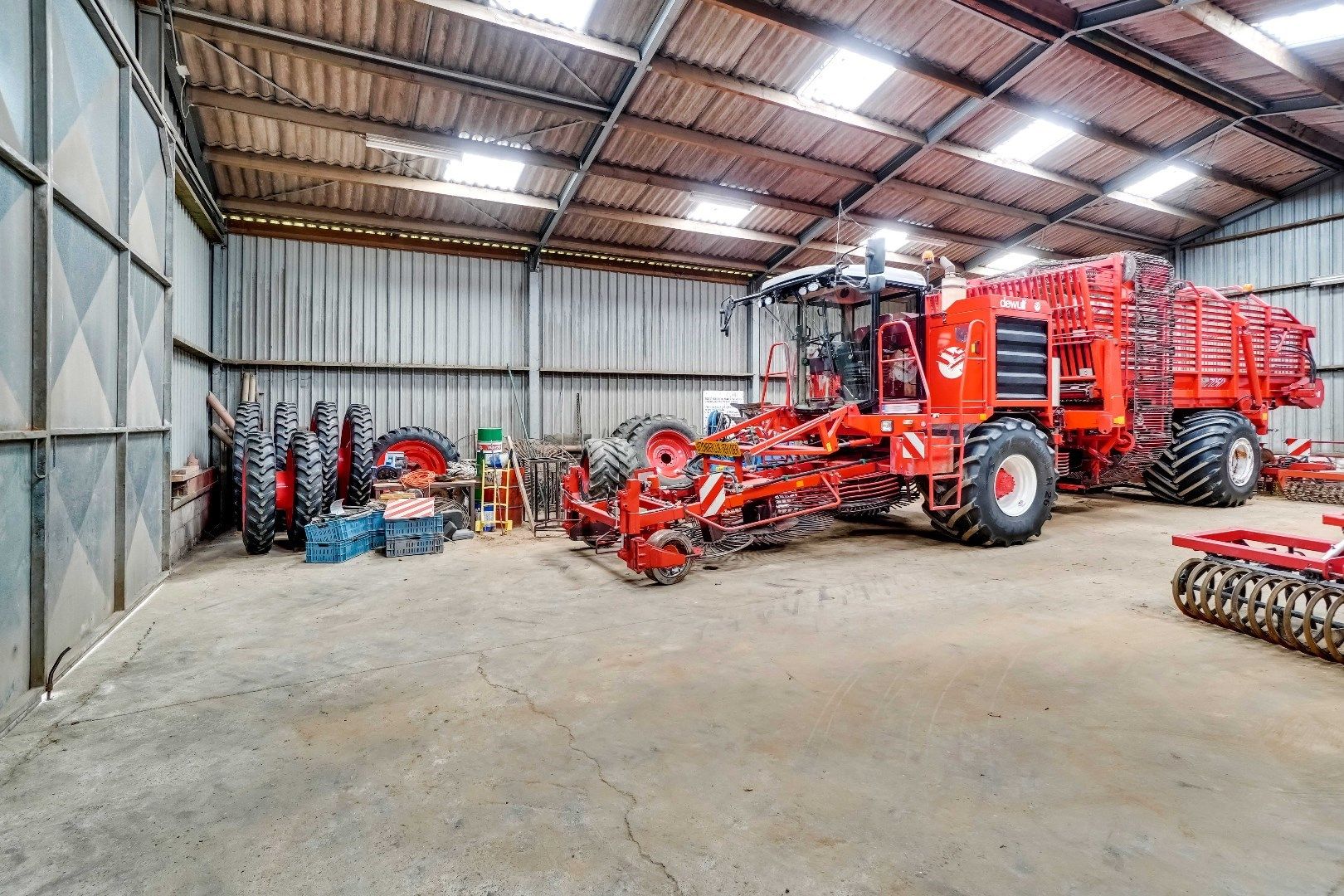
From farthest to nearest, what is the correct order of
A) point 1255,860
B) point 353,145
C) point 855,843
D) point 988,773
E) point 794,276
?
point 353,145, point 794,276, point 988,773, point 855,843, point 1255,860

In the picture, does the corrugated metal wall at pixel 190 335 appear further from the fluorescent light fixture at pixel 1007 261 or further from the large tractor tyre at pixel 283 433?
the fluorescent light fixture at pixel 1007 261

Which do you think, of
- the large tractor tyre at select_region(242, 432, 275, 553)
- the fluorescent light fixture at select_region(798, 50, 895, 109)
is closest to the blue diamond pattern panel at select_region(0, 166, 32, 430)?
the large tractor tyre at select_region(242, 432, 275, 553)

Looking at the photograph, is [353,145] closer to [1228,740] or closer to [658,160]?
[658,160]

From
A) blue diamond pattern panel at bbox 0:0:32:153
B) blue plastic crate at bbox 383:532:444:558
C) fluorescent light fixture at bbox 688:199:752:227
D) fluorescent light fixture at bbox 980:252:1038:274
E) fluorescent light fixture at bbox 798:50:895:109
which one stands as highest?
fluorescent light fixture at bbox 798:50:895:109

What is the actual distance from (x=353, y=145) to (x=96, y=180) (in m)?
5.34

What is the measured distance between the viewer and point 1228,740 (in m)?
2.57

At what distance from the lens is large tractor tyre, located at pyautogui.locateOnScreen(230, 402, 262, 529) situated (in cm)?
678

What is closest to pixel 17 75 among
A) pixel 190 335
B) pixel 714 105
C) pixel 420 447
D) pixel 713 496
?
pixel 713 496

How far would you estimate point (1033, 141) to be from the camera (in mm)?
10547

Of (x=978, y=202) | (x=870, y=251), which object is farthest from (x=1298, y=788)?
(x=978, y=202)

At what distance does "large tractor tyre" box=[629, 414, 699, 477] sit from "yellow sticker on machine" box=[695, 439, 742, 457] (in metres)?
3.49

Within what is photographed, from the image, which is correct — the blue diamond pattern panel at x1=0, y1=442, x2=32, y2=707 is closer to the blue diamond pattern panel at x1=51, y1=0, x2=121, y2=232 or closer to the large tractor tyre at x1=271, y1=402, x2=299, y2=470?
the blue diamond pattern panel at x1=51, y1=0, x2=121, y2=232

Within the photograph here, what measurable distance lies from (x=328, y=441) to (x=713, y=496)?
17.9 ft

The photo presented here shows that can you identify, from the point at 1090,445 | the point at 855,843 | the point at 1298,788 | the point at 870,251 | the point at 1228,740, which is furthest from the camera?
the point at 1090,445
